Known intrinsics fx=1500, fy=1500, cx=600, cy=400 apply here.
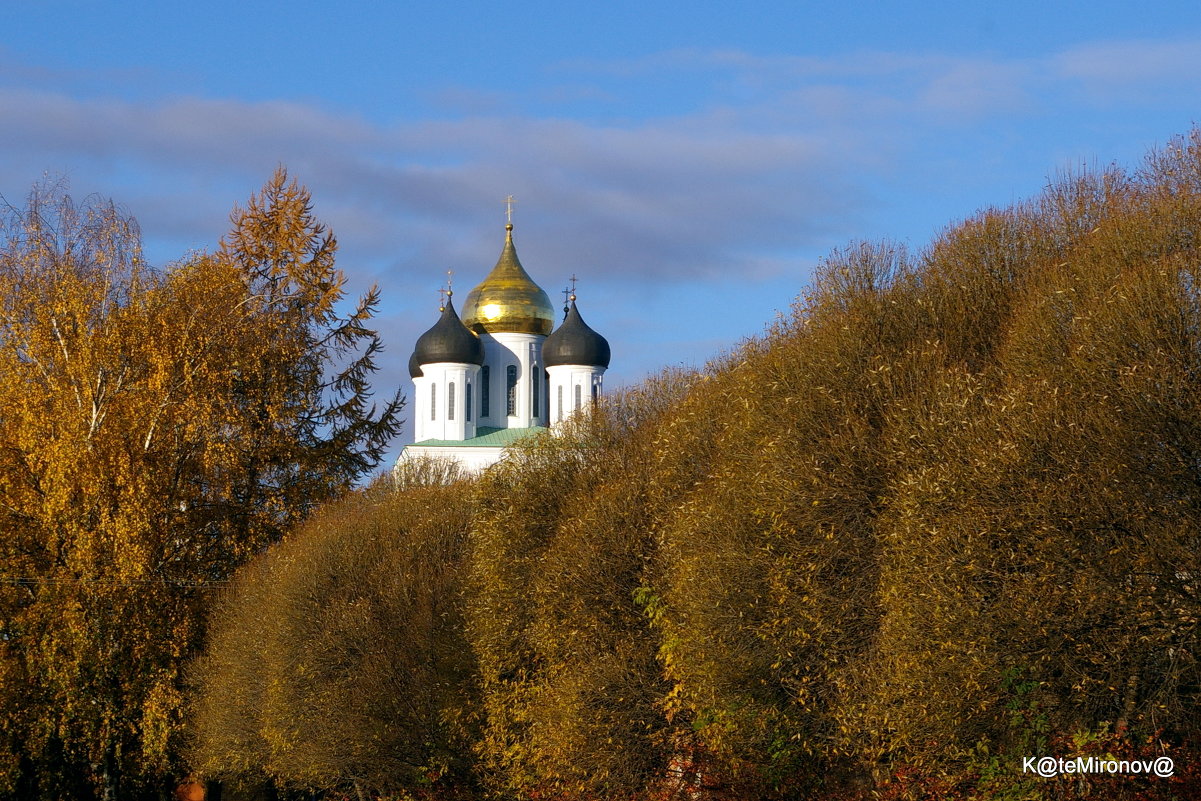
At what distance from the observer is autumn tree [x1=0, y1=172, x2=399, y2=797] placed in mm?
28969

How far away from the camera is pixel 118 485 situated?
1182 inches

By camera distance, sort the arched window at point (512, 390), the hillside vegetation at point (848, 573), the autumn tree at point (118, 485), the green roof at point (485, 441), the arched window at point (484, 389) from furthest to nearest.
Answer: the arched window at point (512, 390) < the arched window at point (484, 389) < the green roof at point (485, 441) < the autumn tree at point (118, 485) < the hillside vegetation at point (848, 573)

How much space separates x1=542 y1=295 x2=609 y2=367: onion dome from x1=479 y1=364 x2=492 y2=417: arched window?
3639 millimetres

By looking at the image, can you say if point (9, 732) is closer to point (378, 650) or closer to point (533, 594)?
point (378, 650)

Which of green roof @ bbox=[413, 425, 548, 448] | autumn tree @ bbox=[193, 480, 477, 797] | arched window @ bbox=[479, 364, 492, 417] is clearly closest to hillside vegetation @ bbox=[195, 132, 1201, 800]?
autumn tree @ bbox=[193, 480, 477, 797]

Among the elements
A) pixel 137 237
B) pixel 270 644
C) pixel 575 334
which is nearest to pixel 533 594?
pixel 270 644

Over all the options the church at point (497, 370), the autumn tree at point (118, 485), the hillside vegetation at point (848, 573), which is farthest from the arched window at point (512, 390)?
the hillside vegetation at point (848, 573)

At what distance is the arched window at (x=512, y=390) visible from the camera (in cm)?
8806

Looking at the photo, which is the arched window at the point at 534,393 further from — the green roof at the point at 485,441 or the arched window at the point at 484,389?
the arched window at the point at 484,389

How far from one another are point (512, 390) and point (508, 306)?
5212mm

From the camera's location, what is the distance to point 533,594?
26.1 m

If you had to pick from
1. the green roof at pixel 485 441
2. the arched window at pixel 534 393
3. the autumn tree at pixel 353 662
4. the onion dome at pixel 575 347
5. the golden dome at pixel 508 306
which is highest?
the golden dome at pixel 508 306

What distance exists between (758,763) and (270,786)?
20.8 meters

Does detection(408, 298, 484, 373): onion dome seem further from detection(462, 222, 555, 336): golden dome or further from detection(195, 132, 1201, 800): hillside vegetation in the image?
detection(195, 132, 1201, 800): hillside vegetation
